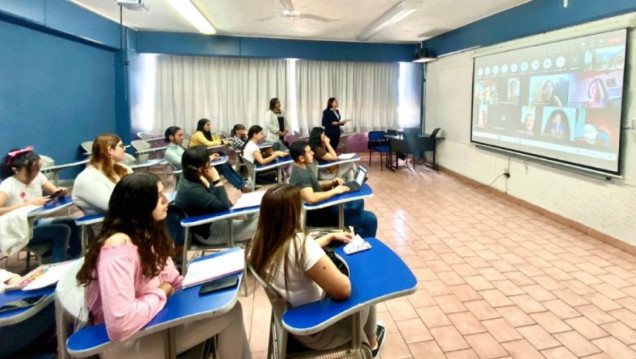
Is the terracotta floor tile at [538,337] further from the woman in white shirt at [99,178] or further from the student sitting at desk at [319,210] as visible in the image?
the woman in white shirt at [99,178]

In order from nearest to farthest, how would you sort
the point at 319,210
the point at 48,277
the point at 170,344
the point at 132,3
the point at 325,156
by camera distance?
the point at 170,344, the point at 48,277, the point at 319,210, the point at 132,3, the point at 325,156

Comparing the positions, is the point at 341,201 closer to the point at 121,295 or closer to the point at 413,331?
the point at 413,331

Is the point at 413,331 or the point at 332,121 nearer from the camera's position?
the point at 413,331

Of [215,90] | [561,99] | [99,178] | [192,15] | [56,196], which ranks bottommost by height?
[56,196]

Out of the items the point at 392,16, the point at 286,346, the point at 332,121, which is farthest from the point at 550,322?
the point at 332,121

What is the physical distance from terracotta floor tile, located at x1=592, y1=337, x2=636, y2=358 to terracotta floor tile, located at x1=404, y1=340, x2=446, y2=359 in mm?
937

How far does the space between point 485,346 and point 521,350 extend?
0.63 ft

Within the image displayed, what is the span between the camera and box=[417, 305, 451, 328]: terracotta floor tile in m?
2.52

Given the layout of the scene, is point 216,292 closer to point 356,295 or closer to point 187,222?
point 356,295

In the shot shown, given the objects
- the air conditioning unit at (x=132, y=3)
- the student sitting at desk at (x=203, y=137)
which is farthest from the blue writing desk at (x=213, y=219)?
the student sitting at desk at (x=203, y=137)

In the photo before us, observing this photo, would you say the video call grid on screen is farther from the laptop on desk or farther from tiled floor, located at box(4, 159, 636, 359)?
the laptop on desk

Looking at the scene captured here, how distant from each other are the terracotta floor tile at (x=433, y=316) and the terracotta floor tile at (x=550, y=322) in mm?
582

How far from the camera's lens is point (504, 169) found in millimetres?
5660

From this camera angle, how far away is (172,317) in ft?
4.41
